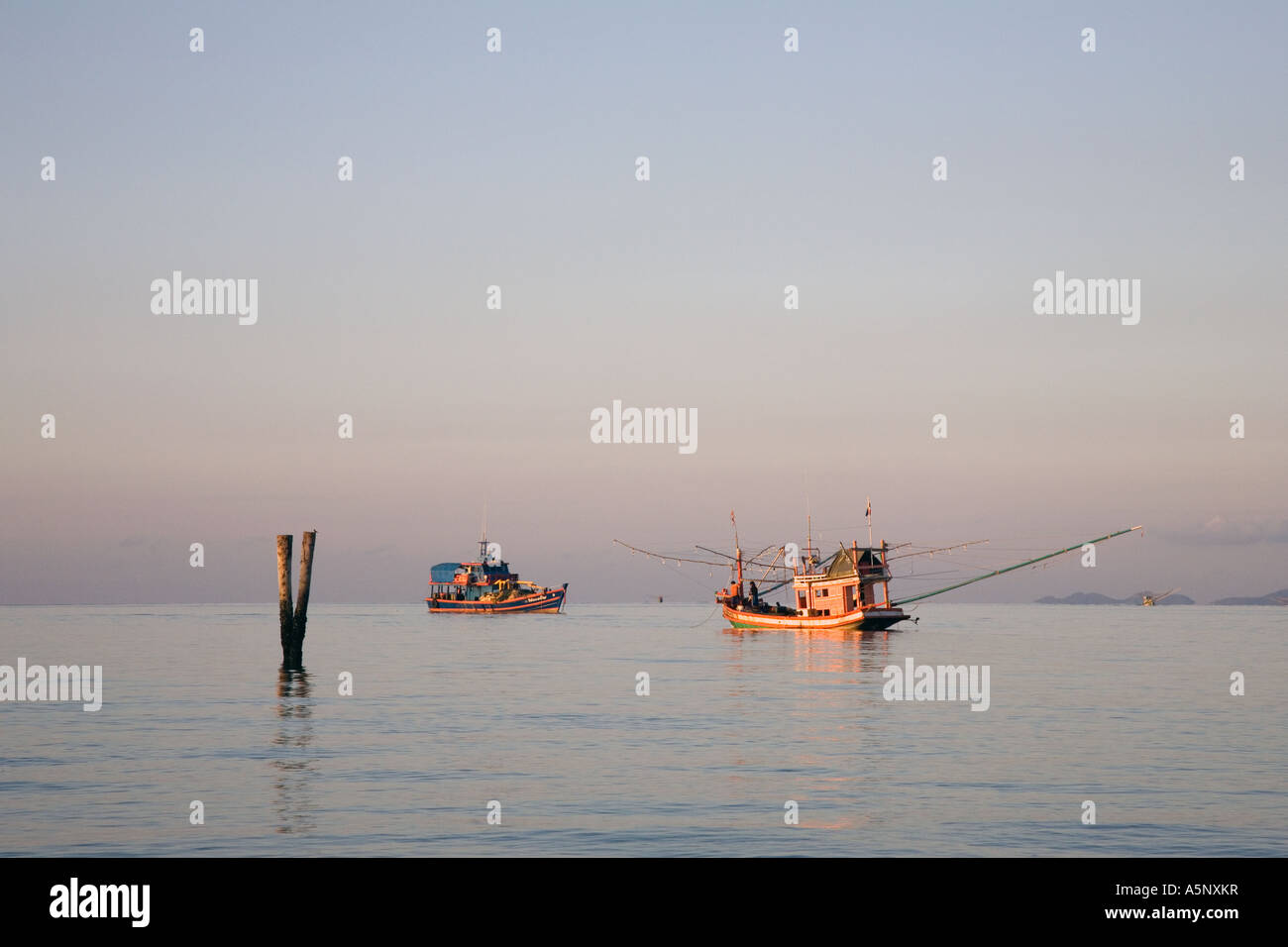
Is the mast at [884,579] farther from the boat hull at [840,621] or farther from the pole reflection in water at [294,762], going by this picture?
the pole reflection in water at [294,762]

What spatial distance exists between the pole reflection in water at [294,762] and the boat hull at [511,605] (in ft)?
418

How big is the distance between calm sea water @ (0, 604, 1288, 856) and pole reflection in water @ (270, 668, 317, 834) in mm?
116

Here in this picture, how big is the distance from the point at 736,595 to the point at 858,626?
21788 millimetres

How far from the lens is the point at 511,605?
178 meters

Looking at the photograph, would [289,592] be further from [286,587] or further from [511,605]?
[511,605]

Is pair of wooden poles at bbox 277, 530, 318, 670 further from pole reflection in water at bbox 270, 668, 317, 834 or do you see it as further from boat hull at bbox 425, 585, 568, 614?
boat hull at bbox 425, 585, 568, 614

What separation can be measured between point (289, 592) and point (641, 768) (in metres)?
29.2

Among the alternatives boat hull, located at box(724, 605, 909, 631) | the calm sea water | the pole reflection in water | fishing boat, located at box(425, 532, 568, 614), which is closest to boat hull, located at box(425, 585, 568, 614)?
fishing boat, located at box(425, 532, 568, 614)

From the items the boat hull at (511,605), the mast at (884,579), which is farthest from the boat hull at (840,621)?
the boat hull at (511,605)

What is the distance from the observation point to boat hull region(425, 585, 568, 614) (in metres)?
178

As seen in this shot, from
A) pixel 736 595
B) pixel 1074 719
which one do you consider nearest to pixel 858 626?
pixel 736 595

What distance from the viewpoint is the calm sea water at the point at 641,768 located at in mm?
20969

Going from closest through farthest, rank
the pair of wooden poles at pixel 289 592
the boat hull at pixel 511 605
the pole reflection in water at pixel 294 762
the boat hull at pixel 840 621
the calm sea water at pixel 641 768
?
the calm sea water at pixel 641 768, the pole reflection in water at pixel 294 762, the pair of wooden poles at pixel 289 592, the boat hull at pixel 840 621, the boat hull at pixel 511 605
